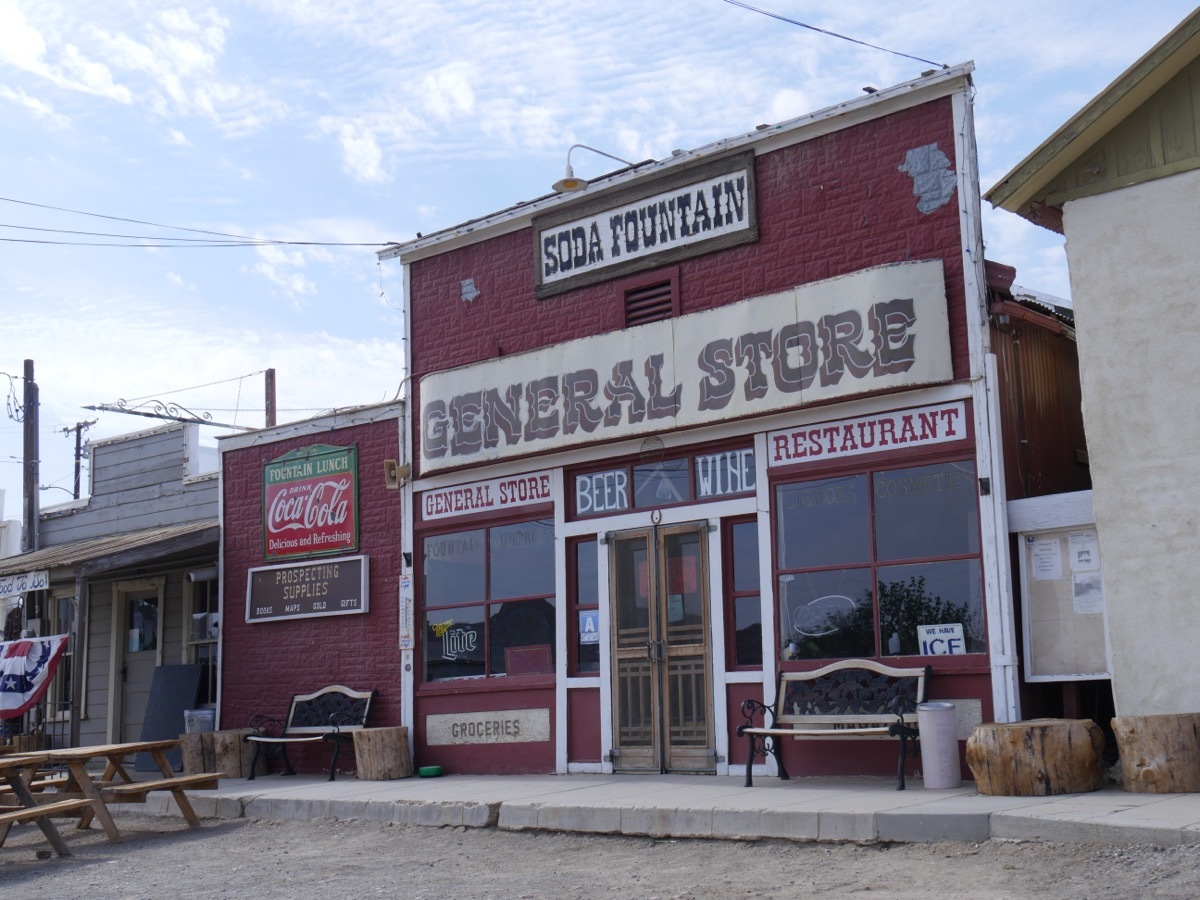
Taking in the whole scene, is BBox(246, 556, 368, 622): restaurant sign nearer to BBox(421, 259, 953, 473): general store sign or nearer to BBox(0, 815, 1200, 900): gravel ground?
BBox(421, 259, 953, 473): general store sign

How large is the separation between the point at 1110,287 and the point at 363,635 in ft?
28.0

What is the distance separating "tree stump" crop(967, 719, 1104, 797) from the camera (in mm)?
8992

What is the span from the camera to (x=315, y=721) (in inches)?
582

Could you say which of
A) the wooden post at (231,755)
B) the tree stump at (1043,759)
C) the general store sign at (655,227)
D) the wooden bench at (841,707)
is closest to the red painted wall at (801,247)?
the general store sign at (655,227)

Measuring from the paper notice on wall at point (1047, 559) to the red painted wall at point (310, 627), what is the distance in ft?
22.7

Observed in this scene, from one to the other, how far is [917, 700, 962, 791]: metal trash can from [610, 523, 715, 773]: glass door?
93.3 inches

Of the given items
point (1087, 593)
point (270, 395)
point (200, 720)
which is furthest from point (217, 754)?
point (270, 395)

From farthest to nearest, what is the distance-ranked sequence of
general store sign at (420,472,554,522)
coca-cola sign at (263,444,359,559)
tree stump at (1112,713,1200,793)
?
1. coca-cola sign at (263,444,359,559)
2. general store sign at (420,472,554,522)
3. tree stump at (1112,713,1200,793)

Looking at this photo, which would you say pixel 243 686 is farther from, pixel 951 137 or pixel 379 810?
pixel 951 137

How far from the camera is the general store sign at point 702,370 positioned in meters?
10.9

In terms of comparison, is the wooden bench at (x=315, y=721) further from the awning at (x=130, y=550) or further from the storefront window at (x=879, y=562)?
the storefront window at (x=879, y=562)

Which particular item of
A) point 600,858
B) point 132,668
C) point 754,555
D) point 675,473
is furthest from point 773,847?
point 132,668

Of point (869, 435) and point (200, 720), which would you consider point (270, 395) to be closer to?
point (200, 720)

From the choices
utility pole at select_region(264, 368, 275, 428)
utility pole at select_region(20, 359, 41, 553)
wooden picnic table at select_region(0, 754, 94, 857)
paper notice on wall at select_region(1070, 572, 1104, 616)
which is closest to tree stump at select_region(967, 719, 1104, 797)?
paper notice on wall at select_region(1070, 572, 1104, 616)
